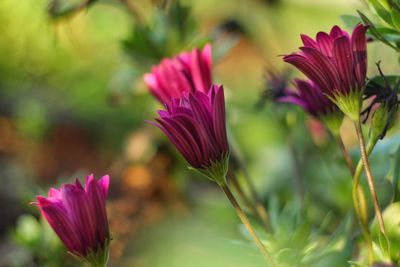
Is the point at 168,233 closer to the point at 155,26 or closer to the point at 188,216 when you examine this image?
the point at 188,216

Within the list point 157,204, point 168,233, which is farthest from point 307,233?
point 157,204

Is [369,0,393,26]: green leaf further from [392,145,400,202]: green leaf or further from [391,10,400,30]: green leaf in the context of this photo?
[392,145,400,202]: green leaf

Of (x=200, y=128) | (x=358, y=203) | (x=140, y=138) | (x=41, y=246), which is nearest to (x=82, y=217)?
(x=200, y=128)

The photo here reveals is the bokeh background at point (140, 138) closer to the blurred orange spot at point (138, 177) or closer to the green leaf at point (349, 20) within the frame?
the blurred orange spot at point (138, 177)

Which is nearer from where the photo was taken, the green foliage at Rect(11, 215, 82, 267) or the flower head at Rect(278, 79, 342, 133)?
the flower head at Rect(278, 79, 342, 133)

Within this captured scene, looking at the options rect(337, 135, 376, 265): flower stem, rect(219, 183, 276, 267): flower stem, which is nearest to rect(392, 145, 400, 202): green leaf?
rect(337, 135, 376, 265): flower stem

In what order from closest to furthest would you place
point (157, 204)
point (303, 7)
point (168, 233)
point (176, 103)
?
point (176, 103)
point (168, 233)
point (157, 204)
point (303, 7)

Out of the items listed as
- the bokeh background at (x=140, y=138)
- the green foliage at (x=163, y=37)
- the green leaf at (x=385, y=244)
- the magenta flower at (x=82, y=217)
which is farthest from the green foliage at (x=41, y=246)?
the green leaf at (x=385, y=244)
